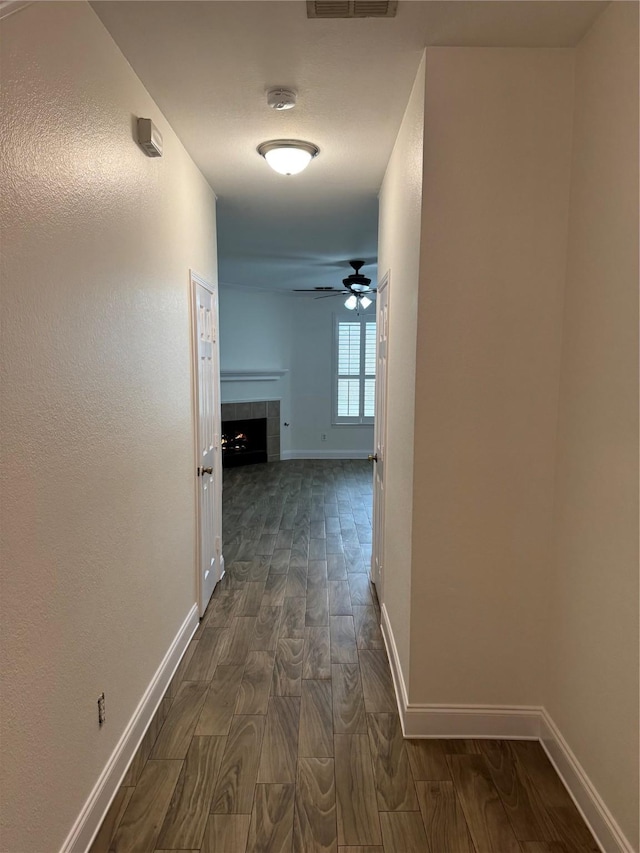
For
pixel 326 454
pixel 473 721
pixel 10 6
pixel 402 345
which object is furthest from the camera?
pixel 326 454

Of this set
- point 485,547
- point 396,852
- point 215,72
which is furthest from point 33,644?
point 215,72

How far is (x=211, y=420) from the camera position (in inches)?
144

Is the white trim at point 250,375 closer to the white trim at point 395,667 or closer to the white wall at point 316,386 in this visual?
the white wall at point 316,386

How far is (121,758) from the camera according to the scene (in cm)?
201

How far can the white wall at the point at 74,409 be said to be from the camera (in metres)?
1.33

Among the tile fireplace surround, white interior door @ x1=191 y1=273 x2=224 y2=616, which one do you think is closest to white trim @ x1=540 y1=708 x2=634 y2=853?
white interior door @ x1=191 y1=273 x2=224 y2=616

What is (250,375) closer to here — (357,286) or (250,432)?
(250,432)

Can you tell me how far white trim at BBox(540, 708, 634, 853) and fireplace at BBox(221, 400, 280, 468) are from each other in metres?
6.45

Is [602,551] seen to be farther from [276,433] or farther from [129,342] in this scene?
[276,433]

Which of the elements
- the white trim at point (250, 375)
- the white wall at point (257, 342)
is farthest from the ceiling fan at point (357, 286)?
the white trim at point (250, 375)

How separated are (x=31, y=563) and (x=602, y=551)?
1.68 meters

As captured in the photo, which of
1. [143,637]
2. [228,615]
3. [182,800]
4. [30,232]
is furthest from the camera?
[228,615]

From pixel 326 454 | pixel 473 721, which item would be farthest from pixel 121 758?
pixel 326 454

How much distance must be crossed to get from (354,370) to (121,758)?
759cm
